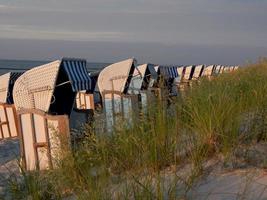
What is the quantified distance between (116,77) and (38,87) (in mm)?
3461

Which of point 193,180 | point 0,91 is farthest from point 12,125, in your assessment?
point 193,180

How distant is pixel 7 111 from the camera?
1233 cm

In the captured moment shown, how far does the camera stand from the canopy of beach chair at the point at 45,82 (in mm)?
8086

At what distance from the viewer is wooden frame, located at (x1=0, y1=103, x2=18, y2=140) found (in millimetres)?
12219

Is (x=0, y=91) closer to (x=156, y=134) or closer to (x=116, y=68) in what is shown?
(x=116, y=68)

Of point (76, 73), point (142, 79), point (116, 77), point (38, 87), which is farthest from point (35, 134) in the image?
point (142, 79)

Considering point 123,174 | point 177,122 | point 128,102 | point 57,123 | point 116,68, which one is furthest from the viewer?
point 116,68

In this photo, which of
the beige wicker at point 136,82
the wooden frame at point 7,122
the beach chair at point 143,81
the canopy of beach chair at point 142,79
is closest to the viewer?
the beach chair at point 143,81

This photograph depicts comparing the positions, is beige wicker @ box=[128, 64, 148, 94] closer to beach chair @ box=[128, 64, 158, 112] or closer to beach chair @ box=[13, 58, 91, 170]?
beach chair @ box=[128, 64, 158, 112]

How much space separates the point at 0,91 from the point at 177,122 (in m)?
9.88

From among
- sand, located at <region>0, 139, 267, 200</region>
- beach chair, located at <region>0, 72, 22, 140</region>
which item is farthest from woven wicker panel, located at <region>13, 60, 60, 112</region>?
sand, located at <region>0, 139, 267, 200</region>

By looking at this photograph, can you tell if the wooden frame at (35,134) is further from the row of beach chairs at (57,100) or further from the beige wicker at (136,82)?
the beige wicker at (136,82)

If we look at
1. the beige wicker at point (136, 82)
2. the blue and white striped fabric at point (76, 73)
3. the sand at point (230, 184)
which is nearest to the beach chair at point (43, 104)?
the blue and white striped fabric at point (76, 73)

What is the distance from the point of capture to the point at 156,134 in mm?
4211
